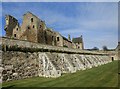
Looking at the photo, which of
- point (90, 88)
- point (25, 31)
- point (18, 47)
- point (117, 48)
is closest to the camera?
point (90, 88)

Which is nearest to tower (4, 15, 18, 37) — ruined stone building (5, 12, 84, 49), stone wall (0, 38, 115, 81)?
ruined stone building (5, 12, 84, 49)

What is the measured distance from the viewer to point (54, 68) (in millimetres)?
18359

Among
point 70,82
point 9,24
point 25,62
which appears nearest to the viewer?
point 70,82

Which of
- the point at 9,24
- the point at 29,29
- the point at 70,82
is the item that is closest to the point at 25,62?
the point at 70,82

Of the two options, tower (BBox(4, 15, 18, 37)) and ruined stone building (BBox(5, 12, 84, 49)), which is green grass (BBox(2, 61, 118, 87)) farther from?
tower (BBox(4, 15, 18, 37))

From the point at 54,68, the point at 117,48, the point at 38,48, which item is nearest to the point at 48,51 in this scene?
the point at 38,48

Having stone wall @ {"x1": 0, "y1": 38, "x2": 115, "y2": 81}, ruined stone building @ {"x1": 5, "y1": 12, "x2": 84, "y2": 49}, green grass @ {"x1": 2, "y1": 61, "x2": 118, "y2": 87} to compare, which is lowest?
green grass @ {"x1": 2, "y1": 61, "x2": 118, "y2": 87}

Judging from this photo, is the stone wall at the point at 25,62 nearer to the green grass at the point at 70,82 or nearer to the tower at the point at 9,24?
the green grass at the point at 70,82

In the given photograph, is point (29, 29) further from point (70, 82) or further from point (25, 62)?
point (70, 82)

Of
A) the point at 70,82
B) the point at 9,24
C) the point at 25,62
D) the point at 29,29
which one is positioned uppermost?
the point at 9,24

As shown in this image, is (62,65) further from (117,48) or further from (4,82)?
(117,48)

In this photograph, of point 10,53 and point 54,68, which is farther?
point 54,68

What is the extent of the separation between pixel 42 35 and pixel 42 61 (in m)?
23.4

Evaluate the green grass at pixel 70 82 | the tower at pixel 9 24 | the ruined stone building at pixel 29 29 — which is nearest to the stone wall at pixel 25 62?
the green grass at pixel 70 82
